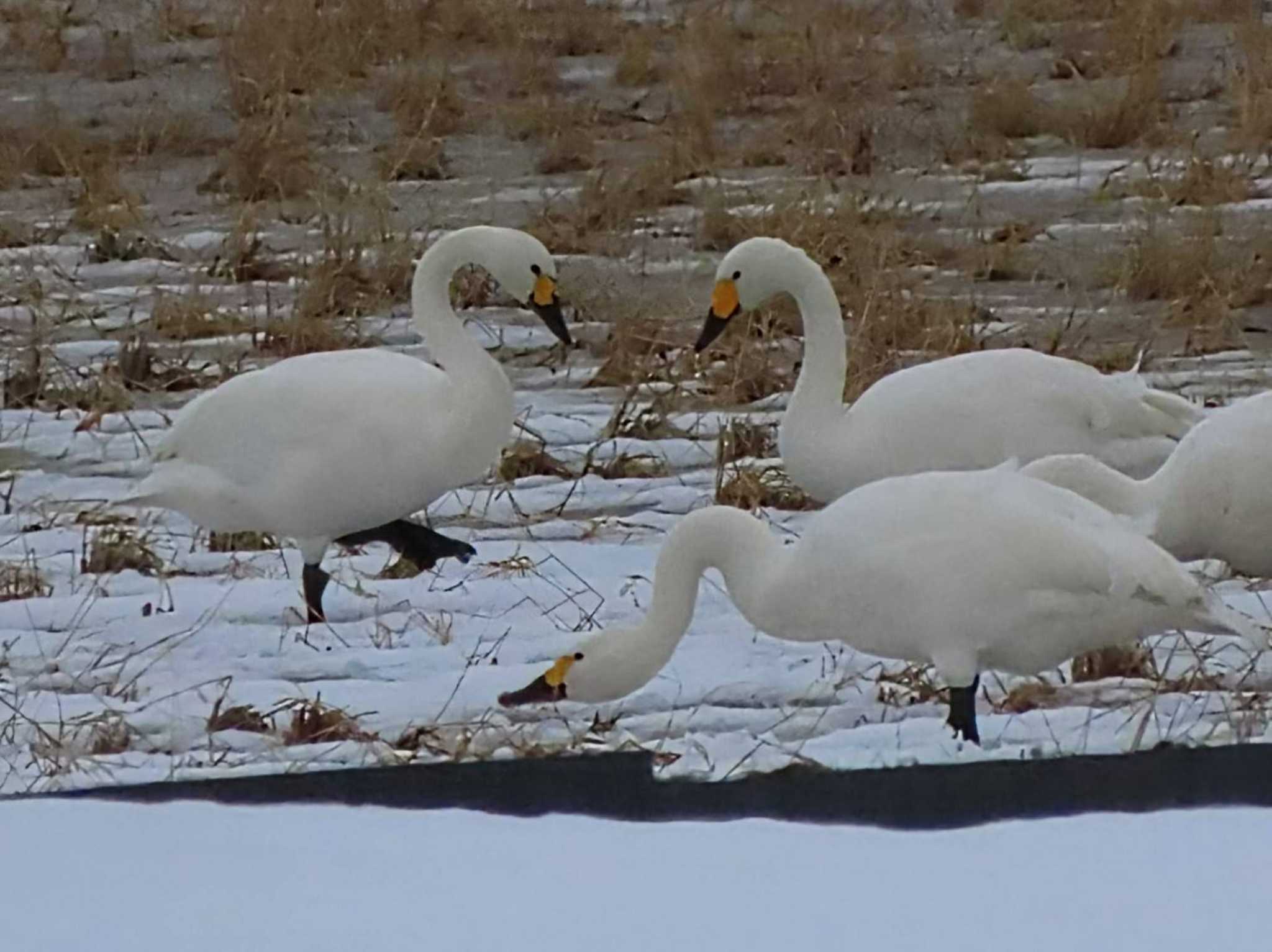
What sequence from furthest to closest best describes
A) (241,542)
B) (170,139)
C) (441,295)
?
(170,139) → (241,542) → (441,295)

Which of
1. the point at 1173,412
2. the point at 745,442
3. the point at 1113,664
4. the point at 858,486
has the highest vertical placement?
the point at 1173,412

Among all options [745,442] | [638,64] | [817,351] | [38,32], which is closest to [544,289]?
[817,351]

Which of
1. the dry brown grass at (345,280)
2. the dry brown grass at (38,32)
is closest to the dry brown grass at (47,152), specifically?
the dry brown grass at (345,280)

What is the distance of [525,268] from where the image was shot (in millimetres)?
4934

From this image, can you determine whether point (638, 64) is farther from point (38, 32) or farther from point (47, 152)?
point (38, 32)

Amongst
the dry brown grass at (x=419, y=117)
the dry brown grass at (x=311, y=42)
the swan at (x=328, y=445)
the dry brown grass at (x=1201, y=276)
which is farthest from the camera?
the dry brown grass at (x=311, y=42)

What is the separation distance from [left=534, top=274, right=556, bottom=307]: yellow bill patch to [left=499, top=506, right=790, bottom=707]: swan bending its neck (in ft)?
3.70

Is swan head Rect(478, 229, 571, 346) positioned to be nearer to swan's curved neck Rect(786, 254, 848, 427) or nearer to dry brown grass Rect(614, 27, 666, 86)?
swan's curved neck Rect(786, 254, 848, 427)

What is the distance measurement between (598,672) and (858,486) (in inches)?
36.7

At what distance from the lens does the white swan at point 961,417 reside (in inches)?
182

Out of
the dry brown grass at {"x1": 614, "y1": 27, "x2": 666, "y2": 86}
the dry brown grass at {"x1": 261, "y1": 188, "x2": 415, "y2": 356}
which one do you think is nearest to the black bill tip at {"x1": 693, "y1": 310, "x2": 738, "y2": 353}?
the dry brown grass at {"x1": 261, "y1": 188, "x2": 415, "y2": 356}

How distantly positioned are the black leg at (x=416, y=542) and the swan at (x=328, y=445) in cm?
11

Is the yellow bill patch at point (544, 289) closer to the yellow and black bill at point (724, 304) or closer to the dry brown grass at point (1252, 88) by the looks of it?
the yellow and black bill at point (724, 304)

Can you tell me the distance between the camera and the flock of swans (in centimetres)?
372
